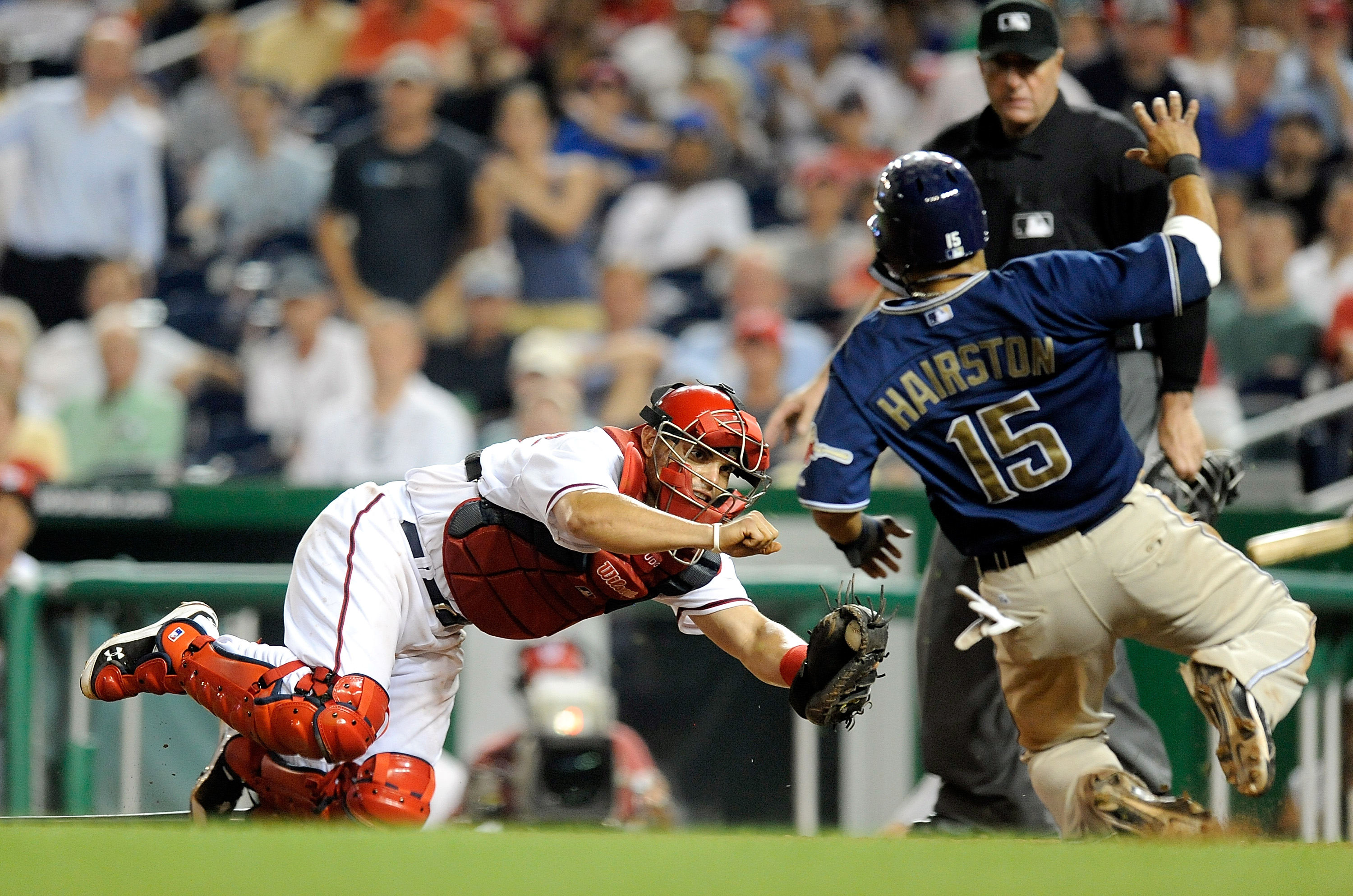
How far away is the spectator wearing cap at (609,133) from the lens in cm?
1080

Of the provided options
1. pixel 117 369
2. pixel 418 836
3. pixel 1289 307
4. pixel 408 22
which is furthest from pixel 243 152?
pixel 418 836

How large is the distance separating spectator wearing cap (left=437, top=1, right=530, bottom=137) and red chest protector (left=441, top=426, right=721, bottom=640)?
22.3 ft

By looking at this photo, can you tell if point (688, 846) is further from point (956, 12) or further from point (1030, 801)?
point (956, 12)

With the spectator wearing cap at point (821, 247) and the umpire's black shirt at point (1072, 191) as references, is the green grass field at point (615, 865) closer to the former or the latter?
the umpire's black shirt at point (1072, 191)

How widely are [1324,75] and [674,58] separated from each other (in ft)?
13.7

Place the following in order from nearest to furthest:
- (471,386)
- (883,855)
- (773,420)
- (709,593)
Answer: (883,855) < (709,593) < (773,420) < (471,386)

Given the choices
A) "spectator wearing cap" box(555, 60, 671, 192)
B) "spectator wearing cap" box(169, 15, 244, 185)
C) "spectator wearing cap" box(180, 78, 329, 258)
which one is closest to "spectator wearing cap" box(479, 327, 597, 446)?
"spectator wearing cap" box(555, 60, 671, 192)

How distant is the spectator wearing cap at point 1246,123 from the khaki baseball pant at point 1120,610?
6.10 meters

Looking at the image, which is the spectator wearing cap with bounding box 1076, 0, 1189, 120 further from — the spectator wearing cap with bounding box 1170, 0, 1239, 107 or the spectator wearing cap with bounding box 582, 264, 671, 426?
the spectator wearing cap with bounding box 582, 264, 671, 426

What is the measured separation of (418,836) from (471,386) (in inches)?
231

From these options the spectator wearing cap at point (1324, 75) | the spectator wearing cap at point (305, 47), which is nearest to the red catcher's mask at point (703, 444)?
the spectator wearing cap at point (1324, 75)

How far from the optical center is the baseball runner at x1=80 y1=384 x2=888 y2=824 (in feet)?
13.4

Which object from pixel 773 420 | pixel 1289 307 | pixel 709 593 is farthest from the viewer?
pixel 1289 307

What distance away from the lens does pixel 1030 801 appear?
201 inches
